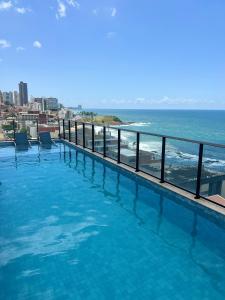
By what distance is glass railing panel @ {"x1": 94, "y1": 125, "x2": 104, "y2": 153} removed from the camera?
8133 millimetres

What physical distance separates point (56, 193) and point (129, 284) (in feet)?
9.56

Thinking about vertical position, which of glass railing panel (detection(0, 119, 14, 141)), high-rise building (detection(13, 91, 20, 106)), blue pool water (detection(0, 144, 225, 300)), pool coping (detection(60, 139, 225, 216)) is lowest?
blue pool water (detection(0, 144, 225, 300))

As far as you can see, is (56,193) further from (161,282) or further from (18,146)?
(18,146)

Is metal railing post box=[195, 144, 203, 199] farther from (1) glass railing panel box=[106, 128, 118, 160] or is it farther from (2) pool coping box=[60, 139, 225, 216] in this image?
(1) glass railing panel box=[106, 128, 118, 160]

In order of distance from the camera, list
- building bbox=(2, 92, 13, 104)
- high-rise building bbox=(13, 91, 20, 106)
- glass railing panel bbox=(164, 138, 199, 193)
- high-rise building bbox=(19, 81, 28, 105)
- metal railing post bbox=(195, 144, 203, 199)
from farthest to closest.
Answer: high-rise building bbox=(13, 91, 20, 106), building bbox=(2, 92, 13, 104), high-rise building bbox=(19, 81, 28, 105), glass railing panel bbox=(164, 138, 199, 193), metal railing post bbox=(195, 144, 203, 199)

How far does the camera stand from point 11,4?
32.3 feet

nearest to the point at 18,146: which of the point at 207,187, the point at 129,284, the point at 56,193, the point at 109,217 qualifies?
the point at 56,193

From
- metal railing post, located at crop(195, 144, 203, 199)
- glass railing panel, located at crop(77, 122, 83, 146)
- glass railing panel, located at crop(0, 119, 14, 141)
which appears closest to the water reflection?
metal railing post, located at crop(195, 144, 203, 199)

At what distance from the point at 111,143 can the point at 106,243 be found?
4.58 m

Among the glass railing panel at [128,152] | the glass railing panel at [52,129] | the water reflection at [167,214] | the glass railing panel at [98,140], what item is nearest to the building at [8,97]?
the glass railing panel at [52,129]

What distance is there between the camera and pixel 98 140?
8375 mm

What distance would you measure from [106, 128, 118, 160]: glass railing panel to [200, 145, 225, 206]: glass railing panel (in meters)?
3.20

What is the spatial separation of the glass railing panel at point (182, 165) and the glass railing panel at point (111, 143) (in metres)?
2.14

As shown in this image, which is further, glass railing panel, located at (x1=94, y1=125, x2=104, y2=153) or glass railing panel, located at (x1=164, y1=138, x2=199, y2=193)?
Answer: glass railing panel, located at (x1=94, y1=125, x2=104, y2=153)
